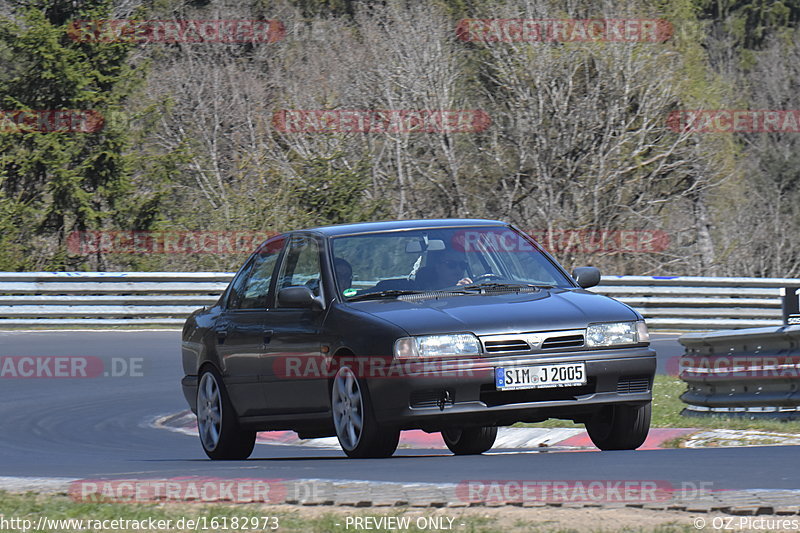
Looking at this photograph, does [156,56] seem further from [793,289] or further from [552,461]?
[552,461]

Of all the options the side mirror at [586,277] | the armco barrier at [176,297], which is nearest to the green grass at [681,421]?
the side mirror at [586,277]

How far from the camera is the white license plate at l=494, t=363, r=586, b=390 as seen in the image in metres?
8.03

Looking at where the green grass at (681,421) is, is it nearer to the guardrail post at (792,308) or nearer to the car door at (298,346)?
the guardrail post at (792,308)

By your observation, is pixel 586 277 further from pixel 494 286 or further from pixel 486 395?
pixel 486 395

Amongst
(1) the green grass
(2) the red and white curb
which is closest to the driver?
(2) the red and white curb

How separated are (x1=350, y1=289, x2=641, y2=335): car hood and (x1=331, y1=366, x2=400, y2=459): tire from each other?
46cm

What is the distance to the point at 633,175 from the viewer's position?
33281 millimetres

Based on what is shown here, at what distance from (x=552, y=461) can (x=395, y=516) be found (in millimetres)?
2141

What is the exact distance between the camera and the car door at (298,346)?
28.9 ft

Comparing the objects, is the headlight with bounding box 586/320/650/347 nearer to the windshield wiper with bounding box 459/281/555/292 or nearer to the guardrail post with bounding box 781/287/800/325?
the windshield wiper with bounding box 459/281/555/292

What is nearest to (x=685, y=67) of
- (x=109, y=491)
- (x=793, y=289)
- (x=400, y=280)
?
(x=793, y=289)

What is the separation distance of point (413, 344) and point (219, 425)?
245 centimetres

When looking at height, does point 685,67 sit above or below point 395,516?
above

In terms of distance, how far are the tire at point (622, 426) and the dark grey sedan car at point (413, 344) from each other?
0.04 ft
